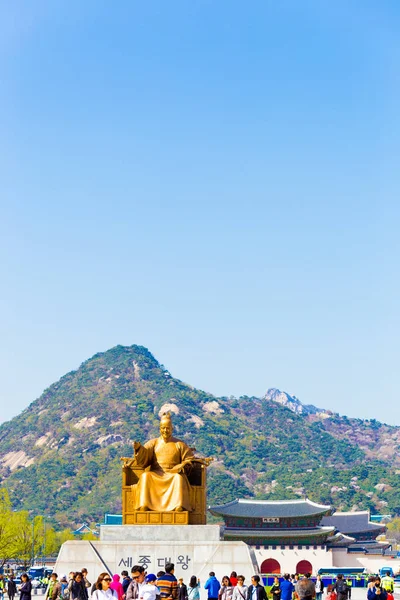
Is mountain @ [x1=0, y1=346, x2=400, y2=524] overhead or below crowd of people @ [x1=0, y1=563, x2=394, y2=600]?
overhead

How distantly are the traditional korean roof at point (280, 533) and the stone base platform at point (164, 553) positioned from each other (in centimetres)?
3502

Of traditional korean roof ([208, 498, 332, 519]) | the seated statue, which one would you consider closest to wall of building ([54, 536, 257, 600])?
the seated statue

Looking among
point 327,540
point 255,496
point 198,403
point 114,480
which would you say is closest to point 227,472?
point 255,496

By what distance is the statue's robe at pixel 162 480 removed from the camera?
61.3 ft

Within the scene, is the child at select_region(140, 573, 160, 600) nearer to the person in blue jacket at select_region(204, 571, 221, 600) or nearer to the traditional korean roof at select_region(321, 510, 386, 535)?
the person in blue jacket at select_region(204, 571, 221, 600)

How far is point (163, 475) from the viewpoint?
18969 millimetres

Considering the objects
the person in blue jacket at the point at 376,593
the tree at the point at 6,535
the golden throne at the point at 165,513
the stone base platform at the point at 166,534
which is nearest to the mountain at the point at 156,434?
the tree at the point at 6,535

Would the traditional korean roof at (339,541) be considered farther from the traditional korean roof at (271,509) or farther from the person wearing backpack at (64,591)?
the person wearing backpack at (64,591)

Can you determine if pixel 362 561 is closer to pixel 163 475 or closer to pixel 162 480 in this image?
pixel 163 475

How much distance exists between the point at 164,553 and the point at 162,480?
1447mm

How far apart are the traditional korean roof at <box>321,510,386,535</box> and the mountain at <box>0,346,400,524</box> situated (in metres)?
27.3

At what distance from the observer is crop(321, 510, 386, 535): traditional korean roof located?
203 feet

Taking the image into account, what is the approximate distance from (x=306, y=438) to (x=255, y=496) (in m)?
40.0

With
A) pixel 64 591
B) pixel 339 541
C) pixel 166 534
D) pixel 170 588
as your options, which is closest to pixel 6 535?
pixel 339 541
